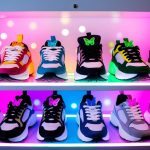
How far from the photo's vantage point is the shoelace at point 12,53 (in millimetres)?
1246

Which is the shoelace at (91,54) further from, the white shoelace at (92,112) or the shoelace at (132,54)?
the white shoelace at (92,112)

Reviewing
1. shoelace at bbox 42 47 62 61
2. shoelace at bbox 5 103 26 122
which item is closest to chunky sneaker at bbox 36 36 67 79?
shoelace at bbox 42 47 62 61

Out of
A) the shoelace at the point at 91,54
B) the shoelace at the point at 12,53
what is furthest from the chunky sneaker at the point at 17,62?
the shoelace at the point at 91,54

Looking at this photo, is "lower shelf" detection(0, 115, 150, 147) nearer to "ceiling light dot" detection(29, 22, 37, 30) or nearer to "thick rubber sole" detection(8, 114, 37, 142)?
"thick rubber sole" detection(8, 114, 37, 142)

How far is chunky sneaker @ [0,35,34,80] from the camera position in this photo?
119 cm

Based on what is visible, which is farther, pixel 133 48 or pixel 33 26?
pixel 33 26

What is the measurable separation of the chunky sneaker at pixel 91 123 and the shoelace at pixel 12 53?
36cm

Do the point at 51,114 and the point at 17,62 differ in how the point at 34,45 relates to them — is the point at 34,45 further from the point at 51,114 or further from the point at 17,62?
the point at 51,114

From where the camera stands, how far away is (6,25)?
1.47m

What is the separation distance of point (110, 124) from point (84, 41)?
1.36ft

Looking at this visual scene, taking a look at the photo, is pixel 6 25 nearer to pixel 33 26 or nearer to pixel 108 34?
pixel 33 26

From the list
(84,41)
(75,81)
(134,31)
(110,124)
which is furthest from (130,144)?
(134,31)

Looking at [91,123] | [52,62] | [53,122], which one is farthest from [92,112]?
[52,62]

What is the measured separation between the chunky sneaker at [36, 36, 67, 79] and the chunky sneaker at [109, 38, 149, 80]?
227mm
